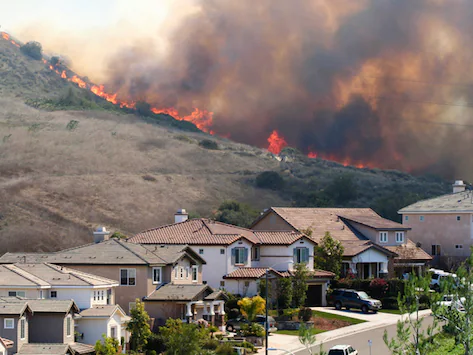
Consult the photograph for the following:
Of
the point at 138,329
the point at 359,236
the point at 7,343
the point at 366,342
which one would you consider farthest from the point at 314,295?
the point at 7,343

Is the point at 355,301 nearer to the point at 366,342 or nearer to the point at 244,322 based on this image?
the point at 244,322

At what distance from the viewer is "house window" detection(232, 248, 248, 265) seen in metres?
78.1

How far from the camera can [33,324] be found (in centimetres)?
5362

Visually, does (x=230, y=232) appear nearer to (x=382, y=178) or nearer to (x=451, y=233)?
(x=451, y=233)

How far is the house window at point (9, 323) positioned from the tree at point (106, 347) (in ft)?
18.1

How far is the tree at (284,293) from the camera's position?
7369 cm

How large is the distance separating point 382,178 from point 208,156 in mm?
29732

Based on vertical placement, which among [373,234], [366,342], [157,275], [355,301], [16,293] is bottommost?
[366,342]

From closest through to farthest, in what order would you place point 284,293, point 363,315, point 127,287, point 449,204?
point 127,287 < point 284,293 < point 363,315 < point 449,204

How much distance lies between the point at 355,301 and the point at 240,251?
982 centimetres

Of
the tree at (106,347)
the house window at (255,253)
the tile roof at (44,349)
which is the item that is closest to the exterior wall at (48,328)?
the tile roof at (44,349)

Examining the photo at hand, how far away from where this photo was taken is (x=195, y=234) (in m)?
79.8

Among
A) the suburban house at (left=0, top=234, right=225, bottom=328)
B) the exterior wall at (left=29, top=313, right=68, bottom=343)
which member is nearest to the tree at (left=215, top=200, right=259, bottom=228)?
the suburban house at (left=0, top=234, right=225, bottom=328)

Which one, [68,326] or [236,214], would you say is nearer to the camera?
[68,326]
